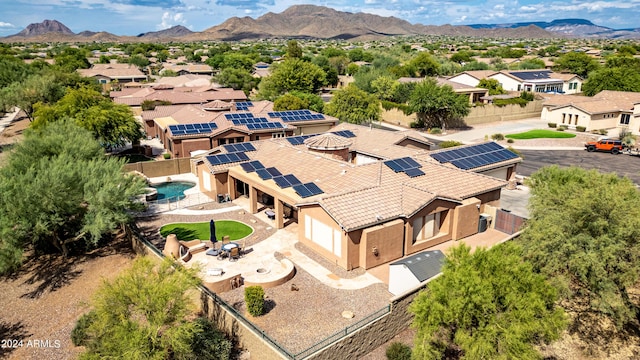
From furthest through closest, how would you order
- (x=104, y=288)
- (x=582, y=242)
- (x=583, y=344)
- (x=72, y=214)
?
(x=72, y=214) < (x=583, y=344) < (x=582, y=242) < (x=104, y=288)

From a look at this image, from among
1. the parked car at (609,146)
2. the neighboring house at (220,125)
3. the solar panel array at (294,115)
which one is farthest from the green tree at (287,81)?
the parked car at (609,146)

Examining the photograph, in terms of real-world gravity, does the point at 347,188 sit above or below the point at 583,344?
above

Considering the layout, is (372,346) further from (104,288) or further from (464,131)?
(464,131)

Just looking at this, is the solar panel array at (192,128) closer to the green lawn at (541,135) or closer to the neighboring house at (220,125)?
the neighboring house at (220,125)

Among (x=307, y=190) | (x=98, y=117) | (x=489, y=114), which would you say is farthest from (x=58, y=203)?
(x=489, y=114)

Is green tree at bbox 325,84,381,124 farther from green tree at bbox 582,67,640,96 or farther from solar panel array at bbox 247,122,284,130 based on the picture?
green tree at bbox 582,67,640,96

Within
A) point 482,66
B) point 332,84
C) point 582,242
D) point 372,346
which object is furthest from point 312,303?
point 482,66
